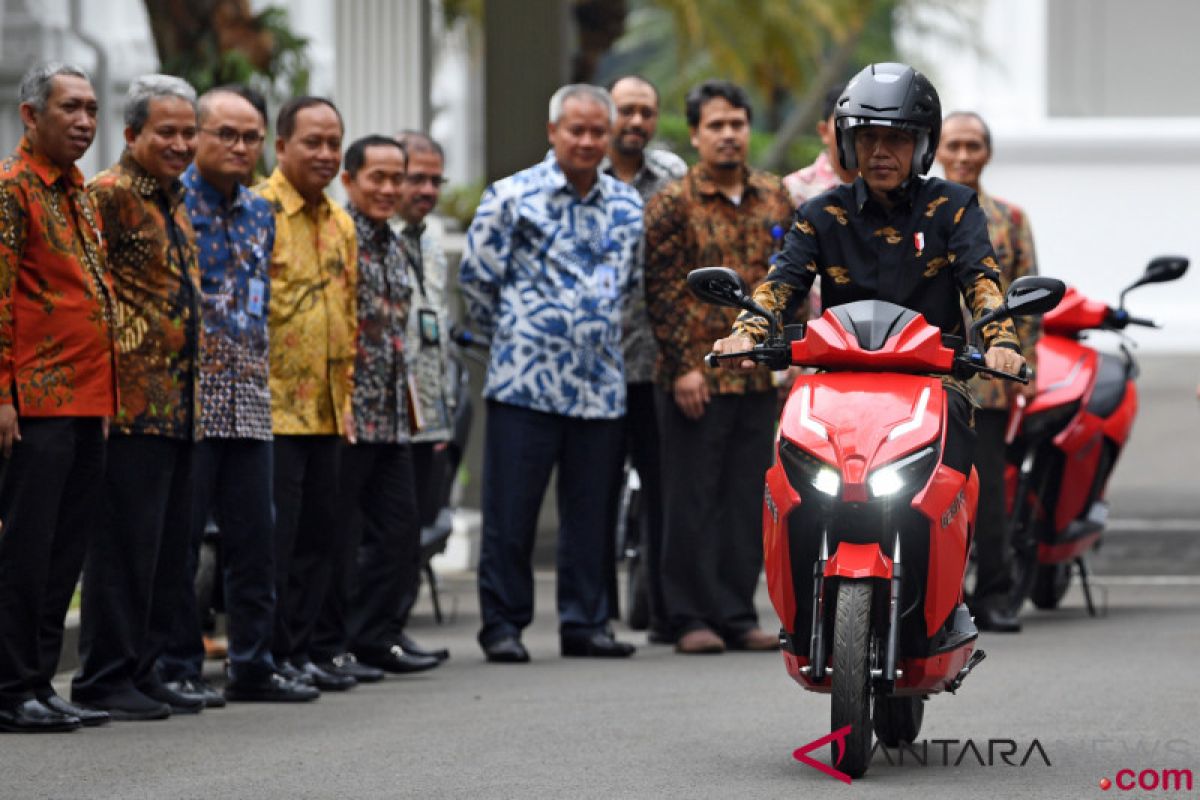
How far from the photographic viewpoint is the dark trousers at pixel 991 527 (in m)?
12.0

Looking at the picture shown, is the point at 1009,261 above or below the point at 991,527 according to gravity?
above

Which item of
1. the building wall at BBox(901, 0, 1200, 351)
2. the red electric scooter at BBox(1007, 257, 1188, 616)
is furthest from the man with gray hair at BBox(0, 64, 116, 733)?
the building wall at BBox(901, 0, 1200, 351)

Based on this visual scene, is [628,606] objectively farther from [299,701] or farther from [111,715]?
[111,715]

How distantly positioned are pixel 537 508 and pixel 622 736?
293 centimetres

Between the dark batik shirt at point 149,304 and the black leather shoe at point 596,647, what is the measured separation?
2.58m

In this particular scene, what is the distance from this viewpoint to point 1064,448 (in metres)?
12.6

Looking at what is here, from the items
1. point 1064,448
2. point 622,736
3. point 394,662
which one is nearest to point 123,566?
point 622,736

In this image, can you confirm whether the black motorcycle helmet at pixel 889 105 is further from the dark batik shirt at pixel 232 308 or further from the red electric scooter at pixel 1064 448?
the red electric scooter at pixel 1064 448

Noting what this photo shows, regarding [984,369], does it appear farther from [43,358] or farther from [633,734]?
[43,358]

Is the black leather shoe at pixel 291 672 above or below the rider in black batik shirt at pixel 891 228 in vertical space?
below

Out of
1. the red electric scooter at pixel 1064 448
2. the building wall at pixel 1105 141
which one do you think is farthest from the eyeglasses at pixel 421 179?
the building wall at pixel 1105 141

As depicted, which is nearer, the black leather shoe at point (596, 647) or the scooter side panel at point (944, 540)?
the scooter side panel at point (944, 540)

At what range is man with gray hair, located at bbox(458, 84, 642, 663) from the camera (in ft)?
36.6

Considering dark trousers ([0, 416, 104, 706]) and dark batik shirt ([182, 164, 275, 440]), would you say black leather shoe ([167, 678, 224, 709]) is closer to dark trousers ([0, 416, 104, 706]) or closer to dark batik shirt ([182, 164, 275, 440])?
dark trousers ([0, 416, 104, 706])
